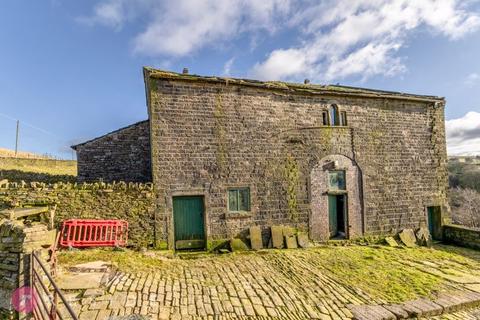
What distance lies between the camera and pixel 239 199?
10.6 m

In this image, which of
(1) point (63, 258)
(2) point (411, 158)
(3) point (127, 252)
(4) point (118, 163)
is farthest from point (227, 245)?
(2) point (411, 158)

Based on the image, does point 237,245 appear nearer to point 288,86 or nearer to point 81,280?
point 81,280

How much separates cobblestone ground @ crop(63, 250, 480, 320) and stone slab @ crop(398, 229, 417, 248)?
444 cm

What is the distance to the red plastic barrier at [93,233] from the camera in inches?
324

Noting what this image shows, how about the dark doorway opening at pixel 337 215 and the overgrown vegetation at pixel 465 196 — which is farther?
the overgrown vegetation at pixel 465 196

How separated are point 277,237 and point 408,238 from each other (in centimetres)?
678

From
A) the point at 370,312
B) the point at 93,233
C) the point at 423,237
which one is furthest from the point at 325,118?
the point at 93,233

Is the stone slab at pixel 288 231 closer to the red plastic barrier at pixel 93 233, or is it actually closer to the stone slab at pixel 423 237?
the red plastic barrier at pixel 93 233

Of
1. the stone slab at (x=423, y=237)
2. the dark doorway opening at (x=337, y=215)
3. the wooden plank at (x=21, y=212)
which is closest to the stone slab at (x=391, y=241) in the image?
the stone slab at (x=423, y=237)

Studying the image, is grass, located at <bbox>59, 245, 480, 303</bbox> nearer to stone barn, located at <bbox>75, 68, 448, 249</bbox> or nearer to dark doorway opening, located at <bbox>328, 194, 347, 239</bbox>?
dark doorway opening, located at <bbox>328, 194, 347, 239</bbox>

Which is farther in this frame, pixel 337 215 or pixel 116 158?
pixel 337 215

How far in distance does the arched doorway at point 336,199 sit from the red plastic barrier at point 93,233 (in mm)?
7836

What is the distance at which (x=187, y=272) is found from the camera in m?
7.58

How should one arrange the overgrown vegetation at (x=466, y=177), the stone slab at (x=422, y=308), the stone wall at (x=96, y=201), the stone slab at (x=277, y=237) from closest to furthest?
the stone slab at (x=422, y=308) → the stone wall at (x=96, y=201) → the stone slab at (x=277, y=237) → the overgrown vegetation at (x=466, y=177)
